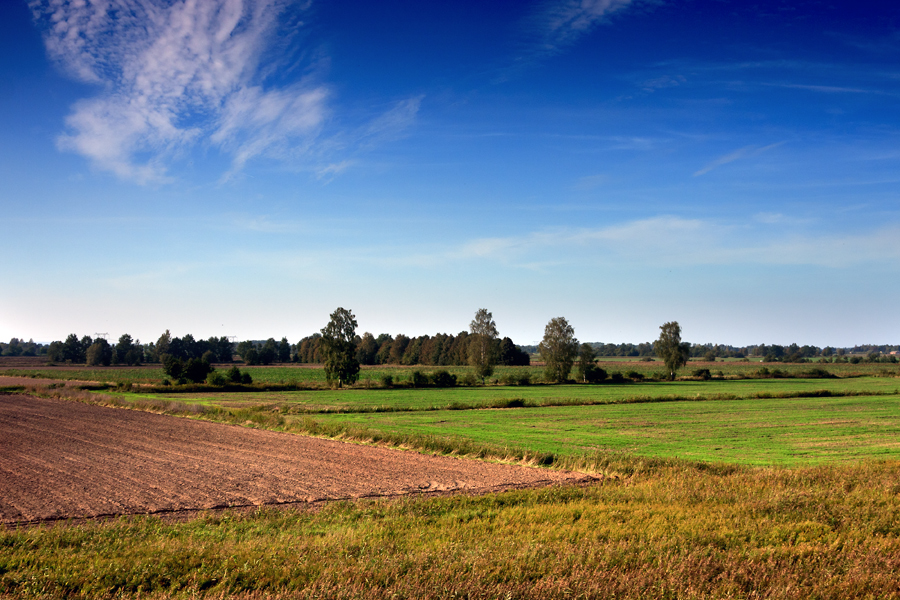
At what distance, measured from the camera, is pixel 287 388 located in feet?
244

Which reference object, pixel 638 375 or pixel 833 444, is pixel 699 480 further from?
pixel 638 375

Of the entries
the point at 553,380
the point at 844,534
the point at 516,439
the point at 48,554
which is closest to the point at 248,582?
the point at 48,554

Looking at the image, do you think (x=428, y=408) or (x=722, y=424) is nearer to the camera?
(x=722, y=424)

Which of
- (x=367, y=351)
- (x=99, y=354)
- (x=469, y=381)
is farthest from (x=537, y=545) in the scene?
(x=99, y=354)

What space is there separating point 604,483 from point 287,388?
63112 mm

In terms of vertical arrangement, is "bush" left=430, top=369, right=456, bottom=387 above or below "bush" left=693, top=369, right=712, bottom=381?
above

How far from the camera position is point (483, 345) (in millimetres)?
92500

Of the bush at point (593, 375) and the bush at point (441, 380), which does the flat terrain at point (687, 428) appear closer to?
the bush at point (441, 380)

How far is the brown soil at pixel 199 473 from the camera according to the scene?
601 inches

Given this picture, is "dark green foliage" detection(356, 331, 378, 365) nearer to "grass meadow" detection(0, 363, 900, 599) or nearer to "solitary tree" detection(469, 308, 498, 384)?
"solitary tree" detection(469, 308, 498, 384)

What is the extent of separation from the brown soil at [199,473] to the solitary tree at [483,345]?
60934 mm

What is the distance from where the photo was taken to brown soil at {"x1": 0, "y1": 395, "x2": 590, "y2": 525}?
15.3 metres

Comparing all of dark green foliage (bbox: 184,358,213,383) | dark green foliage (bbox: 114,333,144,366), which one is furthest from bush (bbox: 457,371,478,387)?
dark green foliage (bbox: 114,333,144,366)

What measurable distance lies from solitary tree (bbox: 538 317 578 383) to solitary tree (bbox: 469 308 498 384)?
8.51 m
